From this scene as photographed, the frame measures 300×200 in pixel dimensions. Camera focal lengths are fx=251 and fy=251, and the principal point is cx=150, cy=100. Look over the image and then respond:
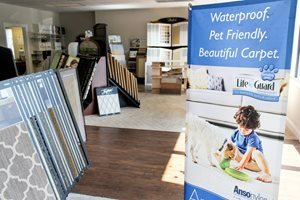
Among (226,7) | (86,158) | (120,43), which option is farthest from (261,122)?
(120,43)

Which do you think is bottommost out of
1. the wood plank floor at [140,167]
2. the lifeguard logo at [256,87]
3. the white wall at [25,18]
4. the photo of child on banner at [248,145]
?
the wood plank floor at [140,167]

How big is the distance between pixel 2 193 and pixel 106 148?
84.9 inches

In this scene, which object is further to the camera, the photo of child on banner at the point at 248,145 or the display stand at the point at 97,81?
the display stand at the point at 97,81

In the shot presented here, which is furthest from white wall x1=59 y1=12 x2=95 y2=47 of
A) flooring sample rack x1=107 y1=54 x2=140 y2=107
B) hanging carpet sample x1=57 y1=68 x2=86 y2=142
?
hanging carpet sample x1=57 y1=68 x2=86 y2=142

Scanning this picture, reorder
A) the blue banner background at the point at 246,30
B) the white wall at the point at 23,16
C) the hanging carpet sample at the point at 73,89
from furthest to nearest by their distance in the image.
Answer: the white wall at the point at 23,16
the hanging carpet sample at the point at 73,89
the blue banner background at the point at 246,30

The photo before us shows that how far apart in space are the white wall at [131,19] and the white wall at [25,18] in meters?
2.08

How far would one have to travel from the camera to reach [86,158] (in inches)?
116

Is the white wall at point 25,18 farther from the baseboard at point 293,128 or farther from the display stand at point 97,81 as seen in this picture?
the baseboard at point 293,128

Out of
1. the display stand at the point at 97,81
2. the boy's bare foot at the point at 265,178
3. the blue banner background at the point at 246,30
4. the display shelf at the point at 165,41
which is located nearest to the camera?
the blue banner background at the point at 246,30

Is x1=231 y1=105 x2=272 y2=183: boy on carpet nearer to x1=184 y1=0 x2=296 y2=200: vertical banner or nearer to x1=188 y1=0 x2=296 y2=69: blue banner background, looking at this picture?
x1=184 y1=0 x2=296 y2=200: vertical banner

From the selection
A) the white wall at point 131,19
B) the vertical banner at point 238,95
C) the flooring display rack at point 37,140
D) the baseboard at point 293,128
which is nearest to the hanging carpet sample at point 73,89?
the flooring display rack at point 37,140

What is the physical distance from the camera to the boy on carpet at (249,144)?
144 cm

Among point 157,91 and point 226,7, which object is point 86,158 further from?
point 157,91

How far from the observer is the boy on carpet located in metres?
1.44
